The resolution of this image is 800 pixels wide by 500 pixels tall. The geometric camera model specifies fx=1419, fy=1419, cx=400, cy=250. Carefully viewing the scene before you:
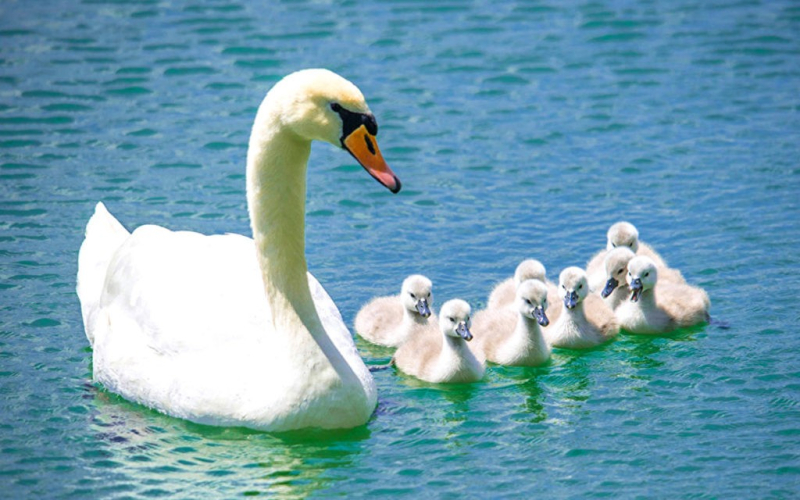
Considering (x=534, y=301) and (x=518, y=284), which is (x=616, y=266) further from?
(x=534, y=301)

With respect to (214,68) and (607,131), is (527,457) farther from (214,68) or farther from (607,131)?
(214,68)

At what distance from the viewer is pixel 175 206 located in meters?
14.5

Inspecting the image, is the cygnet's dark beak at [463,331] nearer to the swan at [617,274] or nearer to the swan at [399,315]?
the swan at [399,315]

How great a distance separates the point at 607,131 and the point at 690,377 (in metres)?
5.64

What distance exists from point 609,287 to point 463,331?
6.34 ft

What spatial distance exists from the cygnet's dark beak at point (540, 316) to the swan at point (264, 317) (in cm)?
160

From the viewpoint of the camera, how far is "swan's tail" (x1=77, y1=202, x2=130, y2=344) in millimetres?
11736

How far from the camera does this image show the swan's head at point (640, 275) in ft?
39.5

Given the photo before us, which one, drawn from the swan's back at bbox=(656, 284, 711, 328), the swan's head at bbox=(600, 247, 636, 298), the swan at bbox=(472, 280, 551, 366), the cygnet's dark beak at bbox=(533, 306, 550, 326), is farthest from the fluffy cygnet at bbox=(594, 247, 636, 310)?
the cygnet's dark beak at bbox=(533, 306, 550, 326)

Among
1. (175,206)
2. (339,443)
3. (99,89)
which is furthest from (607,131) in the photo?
(339,443)

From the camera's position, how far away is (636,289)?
474 inches

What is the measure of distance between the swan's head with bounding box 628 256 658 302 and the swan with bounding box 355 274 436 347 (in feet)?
5.62

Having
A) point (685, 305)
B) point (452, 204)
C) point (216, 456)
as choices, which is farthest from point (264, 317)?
point (452, 204)

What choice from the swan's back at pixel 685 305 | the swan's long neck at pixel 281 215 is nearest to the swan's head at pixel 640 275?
the swan's back at pixel 685 305
